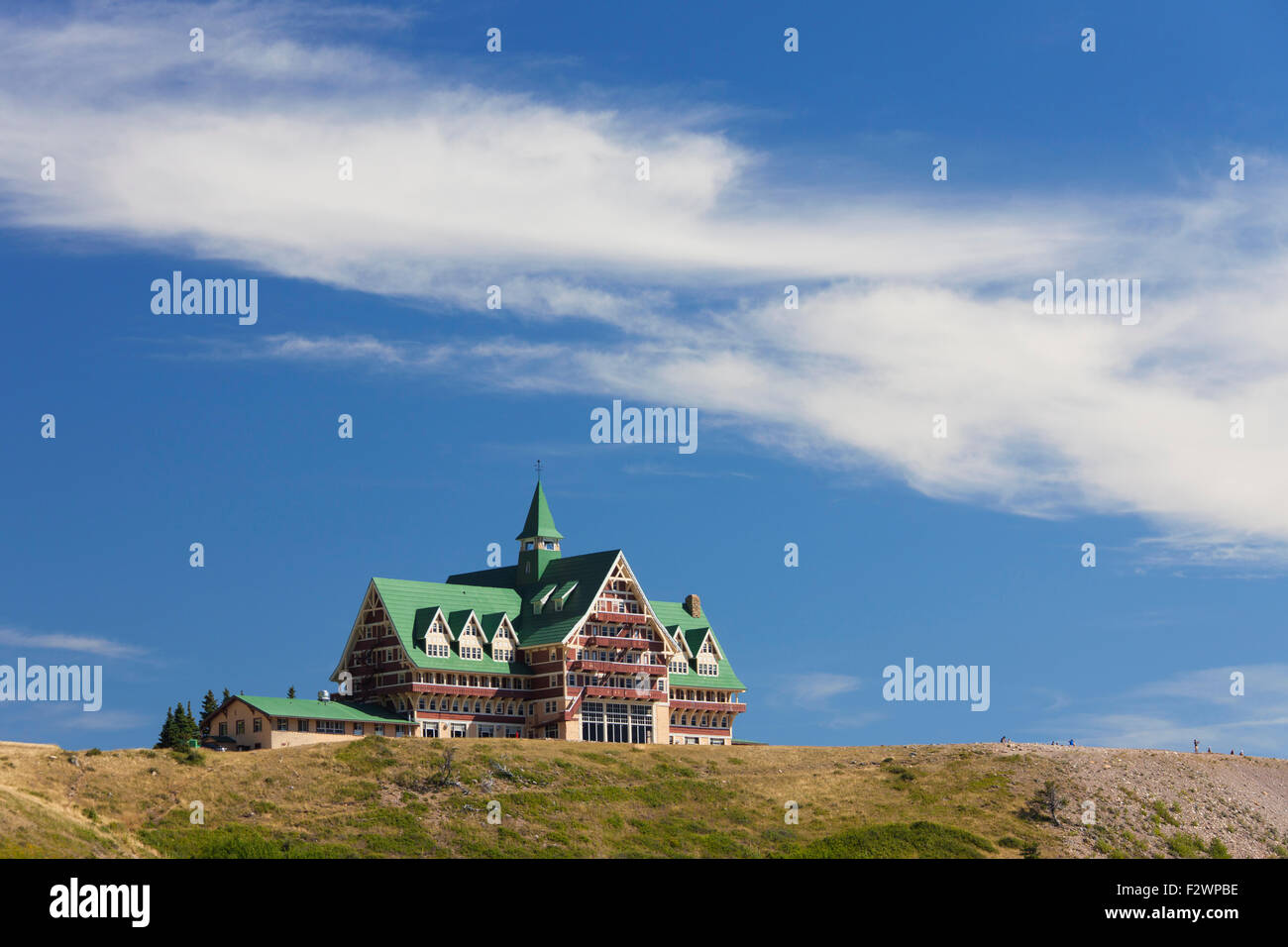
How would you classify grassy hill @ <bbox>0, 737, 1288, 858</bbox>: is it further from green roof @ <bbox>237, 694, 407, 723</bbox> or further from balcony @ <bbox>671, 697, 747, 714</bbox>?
balcony @ <bbox>671, 697, 747, 714</bbox>

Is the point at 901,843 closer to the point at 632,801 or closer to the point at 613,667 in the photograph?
the point at 632,801

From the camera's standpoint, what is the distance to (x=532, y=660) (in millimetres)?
140500

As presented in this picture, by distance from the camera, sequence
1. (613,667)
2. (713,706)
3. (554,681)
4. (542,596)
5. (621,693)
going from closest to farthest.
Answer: (554,681), (613,667), (621,693), (542,596), (713,706)

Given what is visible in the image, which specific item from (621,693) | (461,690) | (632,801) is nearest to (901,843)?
(632,801)

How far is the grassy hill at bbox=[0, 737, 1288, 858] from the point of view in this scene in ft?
337

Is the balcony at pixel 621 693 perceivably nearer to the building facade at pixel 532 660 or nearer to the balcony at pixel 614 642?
the building facade at pixel 532 660

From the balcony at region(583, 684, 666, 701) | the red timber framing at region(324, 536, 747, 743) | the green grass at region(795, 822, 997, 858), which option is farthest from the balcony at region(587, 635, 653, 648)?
the green grass at region(795, 822, 997, 858)

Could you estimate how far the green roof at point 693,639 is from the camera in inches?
5851

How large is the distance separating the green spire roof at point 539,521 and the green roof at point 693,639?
34.0 ft

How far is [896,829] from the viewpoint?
115000 mm

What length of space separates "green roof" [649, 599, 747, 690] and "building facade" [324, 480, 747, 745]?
52cm

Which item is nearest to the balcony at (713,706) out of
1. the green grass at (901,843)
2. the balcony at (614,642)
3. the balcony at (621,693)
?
the balcony at (621,693)

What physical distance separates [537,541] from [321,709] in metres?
28.5
